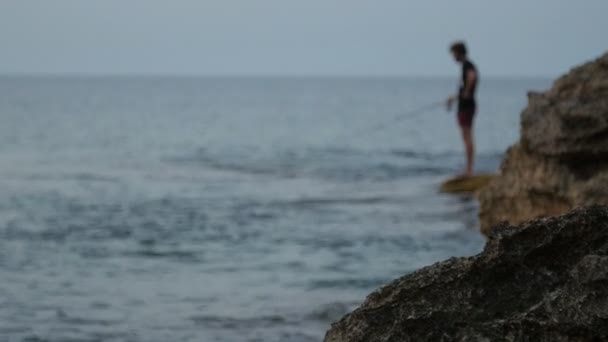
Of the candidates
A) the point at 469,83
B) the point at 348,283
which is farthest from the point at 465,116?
the point at 348,283

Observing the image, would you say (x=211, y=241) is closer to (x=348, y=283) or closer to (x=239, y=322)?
(x=348, y=283)

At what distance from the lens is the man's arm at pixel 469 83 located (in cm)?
1664

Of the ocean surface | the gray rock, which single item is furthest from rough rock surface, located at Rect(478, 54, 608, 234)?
the ocean surface

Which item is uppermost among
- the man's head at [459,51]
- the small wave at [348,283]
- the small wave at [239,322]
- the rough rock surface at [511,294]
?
the man's head at [459,51]

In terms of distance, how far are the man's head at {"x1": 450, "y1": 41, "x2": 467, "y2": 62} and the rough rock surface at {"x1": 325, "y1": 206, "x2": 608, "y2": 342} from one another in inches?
505

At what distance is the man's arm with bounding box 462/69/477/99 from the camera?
1664cm

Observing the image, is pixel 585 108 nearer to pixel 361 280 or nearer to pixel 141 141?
pixel 361 280

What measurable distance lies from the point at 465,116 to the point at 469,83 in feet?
2.07

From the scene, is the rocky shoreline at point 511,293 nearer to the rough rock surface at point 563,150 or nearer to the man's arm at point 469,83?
the rough rock surface at point 563,150

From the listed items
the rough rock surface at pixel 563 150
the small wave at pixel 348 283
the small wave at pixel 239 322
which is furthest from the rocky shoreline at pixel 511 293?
the small wave at pixel 348 283

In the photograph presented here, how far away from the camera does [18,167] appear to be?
2455 cm

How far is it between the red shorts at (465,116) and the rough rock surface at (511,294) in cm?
1337

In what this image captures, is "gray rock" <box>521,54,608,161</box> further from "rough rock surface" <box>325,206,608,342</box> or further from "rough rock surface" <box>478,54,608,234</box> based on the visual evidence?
"rough rock surface" <box>325,206,608,342</box>

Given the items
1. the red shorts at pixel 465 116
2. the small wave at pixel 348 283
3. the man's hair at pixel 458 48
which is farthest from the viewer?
the red shorts at pixel 465 116
